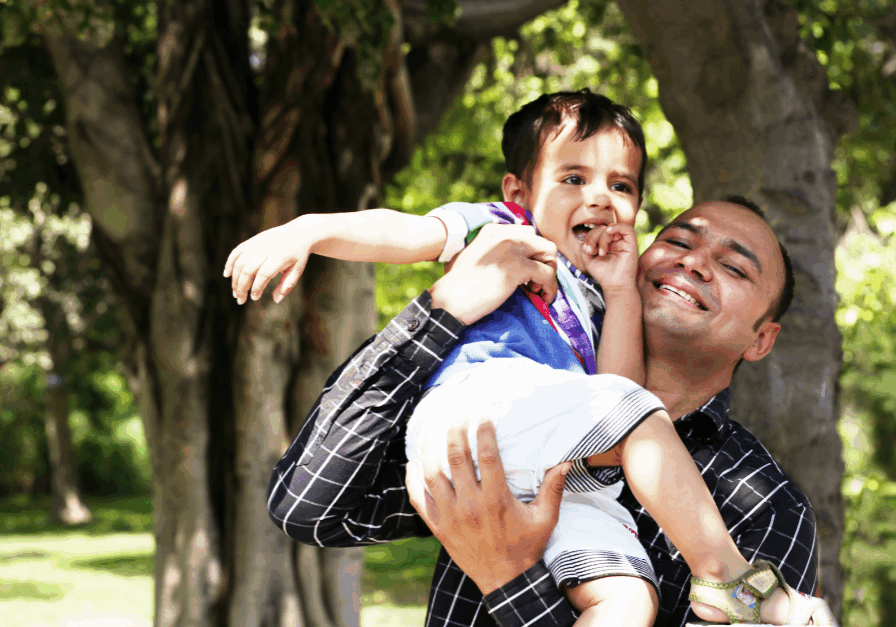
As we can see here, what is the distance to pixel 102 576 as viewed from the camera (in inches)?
586

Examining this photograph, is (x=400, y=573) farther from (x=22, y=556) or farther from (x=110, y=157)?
(x=110, y=157)

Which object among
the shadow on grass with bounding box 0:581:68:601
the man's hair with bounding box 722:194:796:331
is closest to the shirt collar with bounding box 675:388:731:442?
the man's hair with bounding box 722:194:796:331

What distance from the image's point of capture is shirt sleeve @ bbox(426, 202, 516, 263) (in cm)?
218

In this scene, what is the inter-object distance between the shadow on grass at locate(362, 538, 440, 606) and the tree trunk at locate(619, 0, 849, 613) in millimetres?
10080

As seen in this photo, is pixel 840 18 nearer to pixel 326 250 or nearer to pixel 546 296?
pixel 546 296

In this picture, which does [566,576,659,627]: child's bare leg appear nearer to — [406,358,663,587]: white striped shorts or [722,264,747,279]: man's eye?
[406,358,663,587]: white striped shorts

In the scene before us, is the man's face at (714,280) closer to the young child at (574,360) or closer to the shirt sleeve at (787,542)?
the young child at (574,360)

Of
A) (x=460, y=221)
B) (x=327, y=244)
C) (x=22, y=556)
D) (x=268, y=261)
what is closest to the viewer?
(x=268, y=261)

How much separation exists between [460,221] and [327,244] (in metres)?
0.39

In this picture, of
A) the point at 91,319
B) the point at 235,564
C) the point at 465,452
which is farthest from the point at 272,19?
the point at 91,319

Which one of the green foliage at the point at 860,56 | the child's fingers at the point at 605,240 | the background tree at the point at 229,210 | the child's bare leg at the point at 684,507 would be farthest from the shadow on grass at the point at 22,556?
the child's bare leg at the point at 684,507

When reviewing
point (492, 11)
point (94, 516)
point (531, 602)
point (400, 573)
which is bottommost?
point (94, 516)

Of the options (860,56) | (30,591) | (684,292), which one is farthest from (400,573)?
(684,292)

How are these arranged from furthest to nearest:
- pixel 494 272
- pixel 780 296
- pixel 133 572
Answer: pixel 133 572 → pixel 780 296 → pixel 494 272
